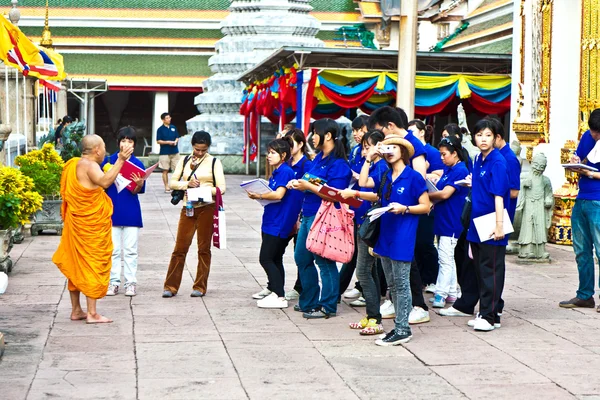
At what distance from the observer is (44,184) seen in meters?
14.3

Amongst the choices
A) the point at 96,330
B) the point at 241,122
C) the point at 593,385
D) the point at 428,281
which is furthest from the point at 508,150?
the point at 241,122

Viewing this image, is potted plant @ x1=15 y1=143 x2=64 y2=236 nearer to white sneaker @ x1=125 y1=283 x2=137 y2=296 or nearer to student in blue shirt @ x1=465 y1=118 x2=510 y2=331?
white sneaker @ x1=125 y1=283 x2=137 y2=296

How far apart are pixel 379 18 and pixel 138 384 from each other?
32497 millimetres

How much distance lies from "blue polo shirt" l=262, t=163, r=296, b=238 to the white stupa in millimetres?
20521

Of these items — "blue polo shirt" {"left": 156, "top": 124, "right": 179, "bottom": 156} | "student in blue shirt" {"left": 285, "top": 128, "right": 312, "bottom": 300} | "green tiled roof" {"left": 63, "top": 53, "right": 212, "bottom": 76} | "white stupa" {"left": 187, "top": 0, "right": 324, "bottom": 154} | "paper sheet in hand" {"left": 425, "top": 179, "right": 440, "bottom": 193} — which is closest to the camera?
"paper sheet in hand" {"left": 425, "top": 179, "right": 440, "bottom": 193}

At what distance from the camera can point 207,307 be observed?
9047 millimetres

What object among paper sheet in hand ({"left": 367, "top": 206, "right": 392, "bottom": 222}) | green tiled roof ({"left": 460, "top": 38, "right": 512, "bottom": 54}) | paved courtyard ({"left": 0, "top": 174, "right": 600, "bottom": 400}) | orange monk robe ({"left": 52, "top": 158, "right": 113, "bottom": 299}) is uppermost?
green tiled roof ({"left": 460, "top": 38, "right": 512, "bottom": 54})

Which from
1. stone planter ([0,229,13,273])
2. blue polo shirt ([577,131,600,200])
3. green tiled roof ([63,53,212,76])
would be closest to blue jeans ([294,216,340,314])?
blue polo shirt ([577,131,600,200])

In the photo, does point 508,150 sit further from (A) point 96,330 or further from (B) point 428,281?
(A) point 96,330

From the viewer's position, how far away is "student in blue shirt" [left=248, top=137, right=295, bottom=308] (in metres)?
8.91

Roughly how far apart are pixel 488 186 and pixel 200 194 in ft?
8.76

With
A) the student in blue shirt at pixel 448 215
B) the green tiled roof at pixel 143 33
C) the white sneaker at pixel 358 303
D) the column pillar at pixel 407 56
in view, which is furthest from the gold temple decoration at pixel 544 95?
the green tiled roof at pixel 143 33

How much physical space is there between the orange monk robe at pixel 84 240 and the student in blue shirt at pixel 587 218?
13.4 feet

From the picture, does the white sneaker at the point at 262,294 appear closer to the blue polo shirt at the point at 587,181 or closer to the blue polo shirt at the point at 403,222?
the blue polo shirt at the point at 403,222
